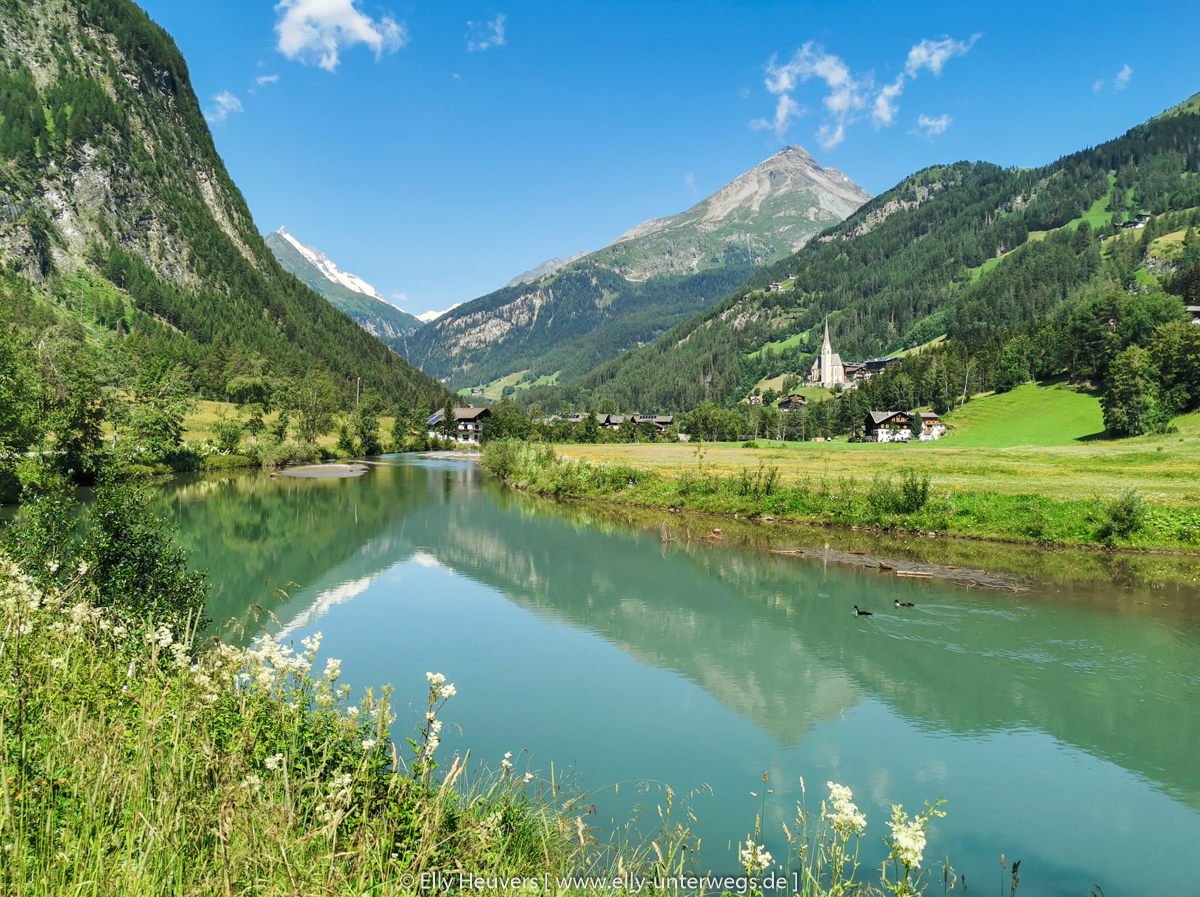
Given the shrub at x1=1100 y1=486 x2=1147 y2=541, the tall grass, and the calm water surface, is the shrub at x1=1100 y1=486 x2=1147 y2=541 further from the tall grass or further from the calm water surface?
the tall grass

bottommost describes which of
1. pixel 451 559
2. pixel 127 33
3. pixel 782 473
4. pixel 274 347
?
pixel 451 559

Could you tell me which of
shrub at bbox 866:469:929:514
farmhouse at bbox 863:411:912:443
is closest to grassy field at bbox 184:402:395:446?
shrub at bbox 866:469:929:514

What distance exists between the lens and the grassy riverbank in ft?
101

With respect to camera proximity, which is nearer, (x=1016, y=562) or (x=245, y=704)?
(x=245, y=704)

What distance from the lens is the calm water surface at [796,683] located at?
10234mm

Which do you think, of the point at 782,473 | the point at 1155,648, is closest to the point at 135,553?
the point at 1155,648

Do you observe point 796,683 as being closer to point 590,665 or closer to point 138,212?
point 590,665

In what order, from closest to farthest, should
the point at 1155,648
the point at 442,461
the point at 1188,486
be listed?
1. the point at 1155,648
2. the point at 1188,486
3. the point at 442,461

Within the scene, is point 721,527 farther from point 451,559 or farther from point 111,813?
point 111,813

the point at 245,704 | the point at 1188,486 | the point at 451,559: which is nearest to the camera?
the point at 245,704

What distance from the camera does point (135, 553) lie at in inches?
511

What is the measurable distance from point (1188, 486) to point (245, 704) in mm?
51673

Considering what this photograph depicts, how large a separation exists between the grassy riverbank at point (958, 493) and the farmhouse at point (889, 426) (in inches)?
2111

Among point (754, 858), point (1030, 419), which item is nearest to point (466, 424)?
point (1030, 419)
